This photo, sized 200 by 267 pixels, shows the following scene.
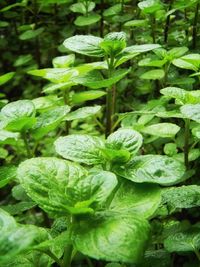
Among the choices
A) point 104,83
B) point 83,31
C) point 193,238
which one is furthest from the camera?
point 83,31

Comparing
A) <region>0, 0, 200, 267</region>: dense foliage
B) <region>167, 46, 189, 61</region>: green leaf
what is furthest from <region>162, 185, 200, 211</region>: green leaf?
<region>167, 46, 189, 61</region>: green leaf

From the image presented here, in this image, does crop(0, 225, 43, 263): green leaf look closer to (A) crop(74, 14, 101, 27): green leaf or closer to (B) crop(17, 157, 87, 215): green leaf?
(B) crop(17, 157, 87, 215): green leaf

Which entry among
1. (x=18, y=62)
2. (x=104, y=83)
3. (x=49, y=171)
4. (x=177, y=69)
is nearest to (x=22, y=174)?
(x=49, y=171)

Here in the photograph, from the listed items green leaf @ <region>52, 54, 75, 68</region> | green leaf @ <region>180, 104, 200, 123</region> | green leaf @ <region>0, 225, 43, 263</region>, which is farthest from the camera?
green leaf @ <region>52, 54, 75, 68</region>

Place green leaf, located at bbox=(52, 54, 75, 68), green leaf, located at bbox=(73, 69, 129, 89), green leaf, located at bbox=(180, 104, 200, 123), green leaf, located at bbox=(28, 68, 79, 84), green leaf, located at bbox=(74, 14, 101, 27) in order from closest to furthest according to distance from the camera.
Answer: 1. green leaf, located at bbox=(180, 104, 200, 123)
2. green leaf, located at bbox=(73, 69, 129, 89)
3. green leaf, located at bbox=(28, 68, 79, 84)
4. green leaf, located at bbox=(52, 54, 75, 68)
5. green leaf, located at bbox=(74, 14, 101, 27)

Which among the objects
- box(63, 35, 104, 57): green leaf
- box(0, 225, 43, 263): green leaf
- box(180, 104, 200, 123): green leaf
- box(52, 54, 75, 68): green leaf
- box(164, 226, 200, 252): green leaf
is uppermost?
box(63, 35, 104, 57): green leaf

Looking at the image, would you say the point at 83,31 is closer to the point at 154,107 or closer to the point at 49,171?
the point at 154,107

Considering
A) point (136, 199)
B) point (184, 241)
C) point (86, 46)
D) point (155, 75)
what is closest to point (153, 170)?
point (136, 199)
